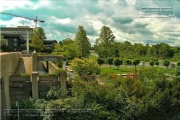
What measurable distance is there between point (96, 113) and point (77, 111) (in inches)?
35.9

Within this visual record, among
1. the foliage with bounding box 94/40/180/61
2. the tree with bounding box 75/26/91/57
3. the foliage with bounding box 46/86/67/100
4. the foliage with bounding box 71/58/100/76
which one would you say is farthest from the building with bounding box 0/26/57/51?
the foliage with bounding box 46/86/67/100

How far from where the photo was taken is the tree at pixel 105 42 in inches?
1666

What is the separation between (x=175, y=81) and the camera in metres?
15.8

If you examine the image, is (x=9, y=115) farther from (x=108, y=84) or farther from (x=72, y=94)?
(x=108, y=84)

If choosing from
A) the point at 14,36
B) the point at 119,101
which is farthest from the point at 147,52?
the point at 119,101

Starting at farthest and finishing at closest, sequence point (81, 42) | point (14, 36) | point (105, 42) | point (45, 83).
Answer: point (14, 36), point (105, 42), point (81, 42), point (45, 83)

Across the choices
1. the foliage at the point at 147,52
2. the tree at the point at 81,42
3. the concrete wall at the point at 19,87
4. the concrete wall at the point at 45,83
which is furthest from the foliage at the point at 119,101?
the foliage at the point at 147,52

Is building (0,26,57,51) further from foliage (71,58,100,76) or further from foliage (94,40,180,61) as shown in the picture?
foliage (71,58,100,76)

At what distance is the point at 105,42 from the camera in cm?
4269

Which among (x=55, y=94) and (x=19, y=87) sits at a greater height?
(x=19, y=87)

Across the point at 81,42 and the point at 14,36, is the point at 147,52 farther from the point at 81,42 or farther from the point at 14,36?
the point at 14,36

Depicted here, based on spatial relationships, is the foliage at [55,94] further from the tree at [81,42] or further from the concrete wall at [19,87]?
the tree at [81,42]

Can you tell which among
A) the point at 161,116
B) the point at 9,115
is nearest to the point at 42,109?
the point at 9,115

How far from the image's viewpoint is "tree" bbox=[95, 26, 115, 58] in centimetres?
4231
